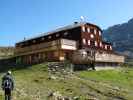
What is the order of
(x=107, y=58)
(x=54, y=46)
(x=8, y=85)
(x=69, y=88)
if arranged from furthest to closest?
(x=107, y=58)
(x=54, y=46)
(x=69, y=88)
(x=8, y=85)

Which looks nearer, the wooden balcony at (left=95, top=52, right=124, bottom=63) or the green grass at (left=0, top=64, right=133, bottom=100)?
the green grass at (left=0, top=64, right=133, bottom=100)

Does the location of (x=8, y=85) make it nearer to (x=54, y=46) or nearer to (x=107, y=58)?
(x=54, y=46)

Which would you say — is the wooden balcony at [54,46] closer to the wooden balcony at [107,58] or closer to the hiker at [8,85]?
the wooden balcony at [107,58]

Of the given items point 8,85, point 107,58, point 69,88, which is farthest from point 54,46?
point 8,85

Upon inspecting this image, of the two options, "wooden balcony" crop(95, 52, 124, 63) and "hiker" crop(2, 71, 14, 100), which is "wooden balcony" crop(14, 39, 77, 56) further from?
"hiker" crop(2, 71, 14, 100)

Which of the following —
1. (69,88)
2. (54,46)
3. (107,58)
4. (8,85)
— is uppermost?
(54,46)

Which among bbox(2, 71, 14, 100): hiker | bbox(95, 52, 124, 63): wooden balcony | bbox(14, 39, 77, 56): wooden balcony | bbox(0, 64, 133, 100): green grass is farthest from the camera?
bbox(95, 52, 124, 63): wooden balcony

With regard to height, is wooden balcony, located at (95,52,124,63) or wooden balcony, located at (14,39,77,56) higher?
wooden balcony, located at (14,39,77,56)

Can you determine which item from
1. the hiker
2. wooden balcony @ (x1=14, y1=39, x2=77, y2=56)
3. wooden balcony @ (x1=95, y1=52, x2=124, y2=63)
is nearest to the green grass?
the hiker

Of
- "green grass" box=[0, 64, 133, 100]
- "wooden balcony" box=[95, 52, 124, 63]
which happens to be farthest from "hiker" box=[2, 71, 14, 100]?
"wooden balcony" box=[95, 52, 124, 63]

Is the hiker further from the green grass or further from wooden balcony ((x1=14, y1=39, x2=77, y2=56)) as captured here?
wooden balcony ((x1=14, y1=39, x2=77, y2=56))

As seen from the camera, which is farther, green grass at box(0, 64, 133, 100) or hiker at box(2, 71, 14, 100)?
green grass at box(0, 64, 133, 100)

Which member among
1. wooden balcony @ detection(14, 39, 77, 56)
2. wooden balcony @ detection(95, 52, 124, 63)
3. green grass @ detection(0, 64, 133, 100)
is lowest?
green grass @ detection(0, 64, 133, 100)

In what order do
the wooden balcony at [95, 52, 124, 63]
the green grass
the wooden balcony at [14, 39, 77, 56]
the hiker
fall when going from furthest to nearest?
the wooden balcony at [95, 52, 124, 63]
the wooden balcony at [14, 39, 77, 56]
the green grass
the hiker
